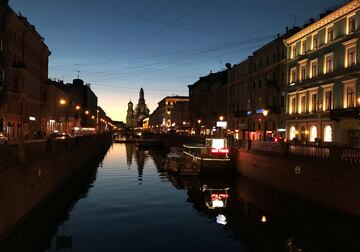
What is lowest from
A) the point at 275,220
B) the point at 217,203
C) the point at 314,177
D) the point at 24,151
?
the point at 217,203

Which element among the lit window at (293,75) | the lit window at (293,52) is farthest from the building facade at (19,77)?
the lit window at (293,52)

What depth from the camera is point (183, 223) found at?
2525 centimetres

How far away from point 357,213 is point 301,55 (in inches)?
1199

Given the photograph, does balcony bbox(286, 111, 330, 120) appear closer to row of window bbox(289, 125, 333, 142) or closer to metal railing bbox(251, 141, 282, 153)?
row of window bbox(289, 125, 333, 142)

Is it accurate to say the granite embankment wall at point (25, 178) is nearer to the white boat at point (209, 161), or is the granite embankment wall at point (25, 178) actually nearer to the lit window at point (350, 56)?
Answer: the white boat at point (209, 161)

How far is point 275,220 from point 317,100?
77.0 ft

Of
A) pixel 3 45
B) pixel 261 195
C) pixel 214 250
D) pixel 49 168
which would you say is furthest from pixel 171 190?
pixel 3 45

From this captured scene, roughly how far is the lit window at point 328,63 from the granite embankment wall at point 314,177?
1161 cm

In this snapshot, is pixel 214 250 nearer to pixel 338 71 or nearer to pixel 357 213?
pixel 357 213

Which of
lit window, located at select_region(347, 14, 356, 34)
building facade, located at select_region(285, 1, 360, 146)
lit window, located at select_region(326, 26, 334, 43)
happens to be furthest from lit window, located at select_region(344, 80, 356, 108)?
lit window, located at select_region(326, 26, 334, 43)

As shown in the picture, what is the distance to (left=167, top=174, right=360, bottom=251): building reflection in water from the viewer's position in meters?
20.8

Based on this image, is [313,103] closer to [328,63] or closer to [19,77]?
[328,63]

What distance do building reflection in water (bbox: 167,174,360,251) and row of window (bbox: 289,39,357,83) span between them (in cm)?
1440

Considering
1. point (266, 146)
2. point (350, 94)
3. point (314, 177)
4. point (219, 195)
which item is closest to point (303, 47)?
point (350, 94)
